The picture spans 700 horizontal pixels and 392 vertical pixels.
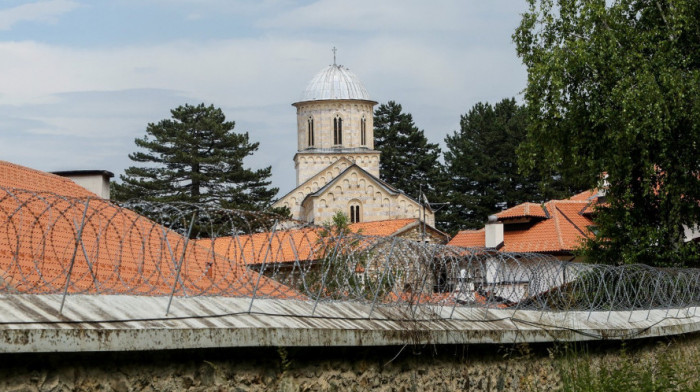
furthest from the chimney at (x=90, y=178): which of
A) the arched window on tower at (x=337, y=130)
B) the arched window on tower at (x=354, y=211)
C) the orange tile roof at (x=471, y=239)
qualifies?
the arched window on tower at (x=337, y=130)

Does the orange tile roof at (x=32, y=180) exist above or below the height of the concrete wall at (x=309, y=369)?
above

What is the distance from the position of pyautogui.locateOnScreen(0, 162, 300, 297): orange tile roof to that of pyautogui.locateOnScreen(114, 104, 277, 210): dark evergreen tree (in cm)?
4476

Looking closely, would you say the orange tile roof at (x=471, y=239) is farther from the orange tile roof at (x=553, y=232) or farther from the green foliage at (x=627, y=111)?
the green foliage at (x=627, y=111)

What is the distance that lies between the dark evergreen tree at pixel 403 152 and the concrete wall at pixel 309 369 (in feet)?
240

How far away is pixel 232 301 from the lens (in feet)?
25.2

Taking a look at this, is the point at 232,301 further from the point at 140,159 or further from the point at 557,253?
the point at 140,159

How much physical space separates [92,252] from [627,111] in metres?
21.8

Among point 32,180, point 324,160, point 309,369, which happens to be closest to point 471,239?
point 324,160

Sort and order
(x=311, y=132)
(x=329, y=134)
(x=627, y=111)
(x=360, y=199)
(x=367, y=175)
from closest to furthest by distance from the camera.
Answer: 1. (x=627, y=111)
2. (x=367, y=175)
3. (x=360, y=199)
4. (x=329, y=134)
5. (x=311, y=132)

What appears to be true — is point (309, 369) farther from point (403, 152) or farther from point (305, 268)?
point (403, 152)

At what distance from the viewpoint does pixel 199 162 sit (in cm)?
6612

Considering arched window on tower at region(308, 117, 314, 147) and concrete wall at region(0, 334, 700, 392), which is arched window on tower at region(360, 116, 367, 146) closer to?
arched window on tower at region(308, 117, 314, 147)

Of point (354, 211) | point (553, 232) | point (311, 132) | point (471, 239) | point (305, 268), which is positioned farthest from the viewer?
point (311, 132)

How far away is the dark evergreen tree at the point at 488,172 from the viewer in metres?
76.2
